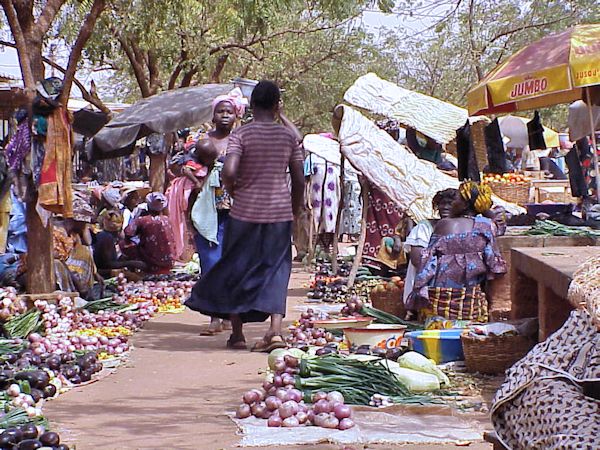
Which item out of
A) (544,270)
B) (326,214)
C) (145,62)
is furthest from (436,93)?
(544,270)

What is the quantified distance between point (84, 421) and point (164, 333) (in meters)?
3.56

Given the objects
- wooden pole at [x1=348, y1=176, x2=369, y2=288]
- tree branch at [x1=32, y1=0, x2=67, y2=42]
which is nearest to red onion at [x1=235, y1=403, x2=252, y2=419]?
tree branch at [x1=32, y1=0, x2=67, y2=42]

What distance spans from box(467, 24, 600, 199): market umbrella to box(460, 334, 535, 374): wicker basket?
2.50 metres

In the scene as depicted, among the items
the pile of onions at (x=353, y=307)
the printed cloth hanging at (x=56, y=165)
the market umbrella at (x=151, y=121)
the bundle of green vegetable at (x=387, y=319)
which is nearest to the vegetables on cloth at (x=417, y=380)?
the bundle of green vegetable at (x=387, y=319)

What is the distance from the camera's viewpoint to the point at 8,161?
8.87 m

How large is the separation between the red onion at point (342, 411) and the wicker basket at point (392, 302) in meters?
3.66

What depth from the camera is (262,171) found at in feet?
25.9

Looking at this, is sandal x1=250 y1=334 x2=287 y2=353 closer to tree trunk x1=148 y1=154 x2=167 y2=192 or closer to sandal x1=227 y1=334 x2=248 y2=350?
sandal x1=227 y1=334 x2=248 y2=350

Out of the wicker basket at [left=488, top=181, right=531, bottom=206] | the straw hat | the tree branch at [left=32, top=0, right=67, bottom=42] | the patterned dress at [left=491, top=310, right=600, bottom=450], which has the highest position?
the tree branch at [left=32, top=0, right=67, bottom=42]

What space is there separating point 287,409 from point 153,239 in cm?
823

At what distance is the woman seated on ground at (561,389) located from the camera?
3.20m

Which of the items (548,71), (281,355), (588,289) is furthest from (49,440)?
(548,71)

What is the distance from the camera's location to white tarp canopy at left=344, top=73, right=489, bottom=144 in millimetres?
12234

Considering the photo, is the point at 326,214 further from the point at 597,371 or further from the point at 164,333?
the point at 597,371
